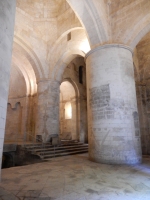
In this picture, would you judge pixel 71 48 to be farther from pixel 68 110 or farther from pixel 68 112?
pixel 68 112

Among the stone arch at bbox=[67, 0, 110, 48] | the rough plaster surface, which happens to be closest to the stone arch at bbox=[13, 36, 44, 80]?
the rough plaster surface

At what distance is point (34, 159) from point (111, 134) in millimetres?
3930

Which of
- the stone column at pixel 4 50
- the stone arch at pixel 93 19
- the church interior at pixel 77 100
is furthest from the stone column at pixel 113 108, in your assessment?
the stone column at pixel 4 50

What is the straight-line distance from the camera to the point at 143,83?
9922 millimetres

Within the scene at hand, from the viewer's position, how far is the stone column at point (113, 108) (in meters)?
5.59

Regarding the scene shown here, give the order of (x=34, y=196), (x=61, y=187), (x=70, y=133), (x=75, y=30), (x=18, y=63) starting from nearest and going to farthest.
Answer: (x=34, y=196), (x=61, y=187), (x=75, y=30), (x=18, y=63), (x=70, y=133)

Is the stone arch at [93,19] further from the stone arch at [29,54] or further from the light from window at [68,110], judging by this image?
the light from window at [68,110]

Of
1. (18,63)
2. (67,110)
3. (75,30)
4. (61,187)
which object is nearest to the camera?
(61,187)

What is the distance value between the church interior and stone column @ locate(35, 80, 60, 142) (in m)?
0.07

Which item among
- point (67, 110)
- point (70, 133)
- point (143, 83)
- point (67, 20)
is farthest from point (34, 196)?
point (67, 110)

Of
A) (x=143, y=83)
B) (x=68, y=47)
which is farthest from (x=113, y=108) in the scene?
(x=68, y=47)

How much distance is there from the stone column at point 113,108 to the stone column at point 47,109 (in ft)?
14.2

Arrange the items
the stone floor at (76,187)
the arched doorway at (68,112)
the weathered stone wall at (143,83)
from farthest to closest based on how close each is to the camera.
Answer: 1. the arched doorway at (68,112)
2. the weathered stone wall at (143,83)
3. the stone floor at (76,187)

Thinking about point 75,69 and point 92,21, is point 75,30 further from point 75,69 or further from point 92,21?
point 75,69
